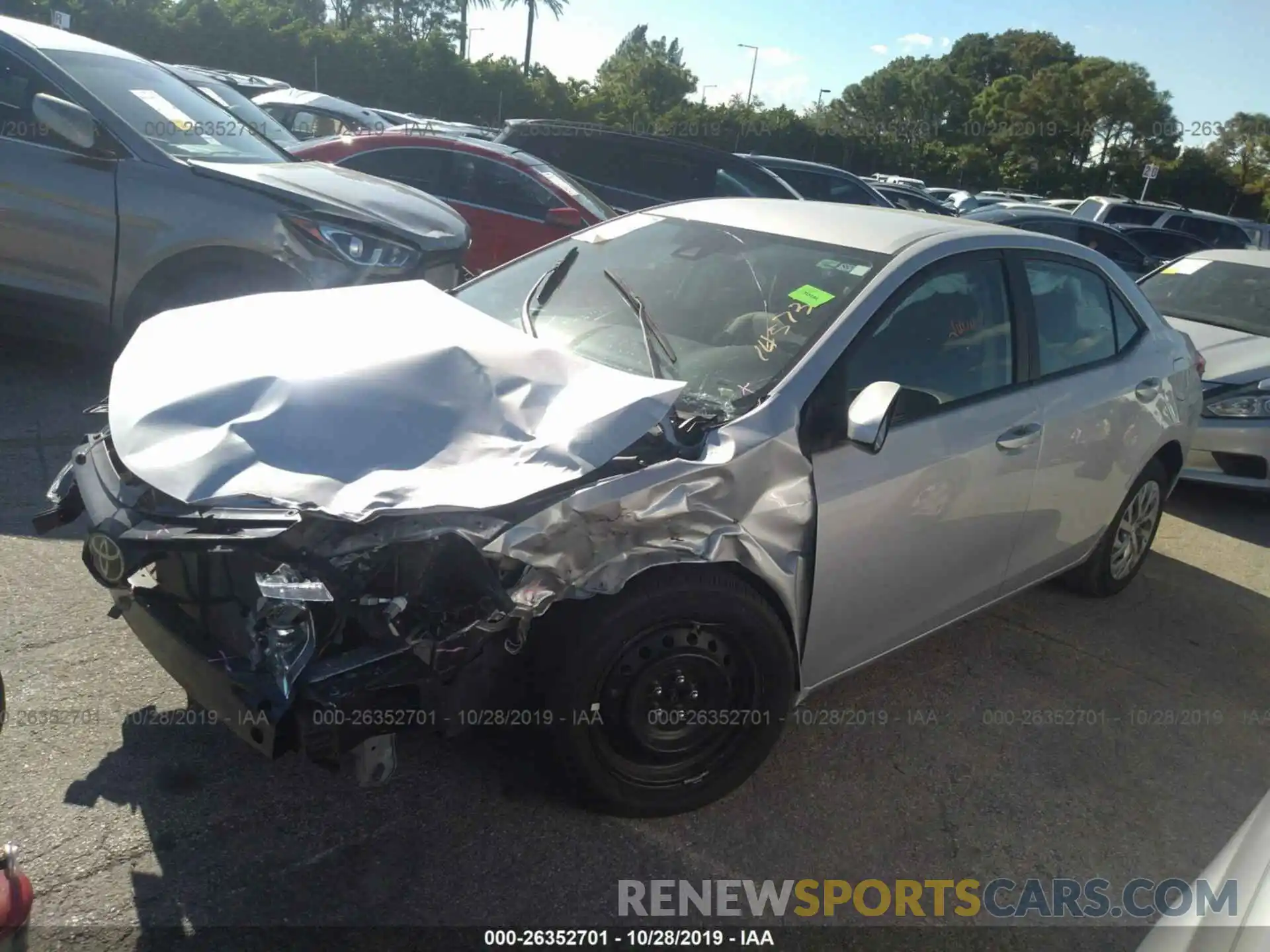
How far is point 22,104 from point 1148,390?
5.85m

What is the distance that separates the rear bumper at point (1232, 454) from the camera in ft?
21.3

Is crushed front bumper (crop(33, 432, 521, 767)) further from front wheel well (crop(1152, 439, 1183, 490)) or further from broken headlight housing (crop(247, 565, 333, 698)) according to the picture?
front wheel well (crop(1152, 439, 1183, 490))

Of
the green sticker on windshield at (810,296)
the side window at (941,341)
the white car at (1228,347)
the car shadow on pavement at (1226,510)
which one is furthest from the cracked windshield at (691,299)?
the car shadow on pavement at (1226,510)

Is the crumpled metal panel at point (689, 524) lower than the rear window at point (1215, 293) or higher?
lower

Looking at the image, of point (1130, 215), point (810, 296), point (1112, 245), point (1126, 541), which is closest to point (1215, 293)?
point (1126, 541)

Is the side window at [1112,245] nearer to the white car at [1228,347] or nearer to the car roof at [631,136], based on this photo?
the white car at [1228,347]

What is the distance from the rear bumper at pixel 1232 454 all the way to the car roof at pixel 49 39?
23.6 ft

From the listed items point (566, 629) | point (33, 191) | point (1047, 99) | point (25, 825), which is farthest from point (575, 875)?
point (1047, 99)

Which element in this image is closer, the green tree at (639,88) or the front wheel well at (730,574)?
the front wheel well at (730,574)

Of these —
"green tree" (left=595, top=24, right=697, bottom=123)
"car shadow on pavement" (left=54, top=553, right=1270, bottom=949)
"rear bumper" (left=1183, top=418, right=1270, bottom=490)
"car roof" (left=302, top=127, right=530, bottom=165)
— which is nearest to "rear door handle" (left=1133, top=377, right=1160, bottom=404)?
"car shadow on pavement" (left=54, top=553, right=1270, bottom=949)

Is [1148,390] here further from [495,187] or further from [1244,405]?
[495,187]

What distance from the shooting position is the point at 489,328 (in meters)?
3.22

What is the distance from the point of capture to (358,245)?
5.61 metres

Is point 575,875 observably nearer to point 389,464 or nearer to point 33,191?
point 389,464
